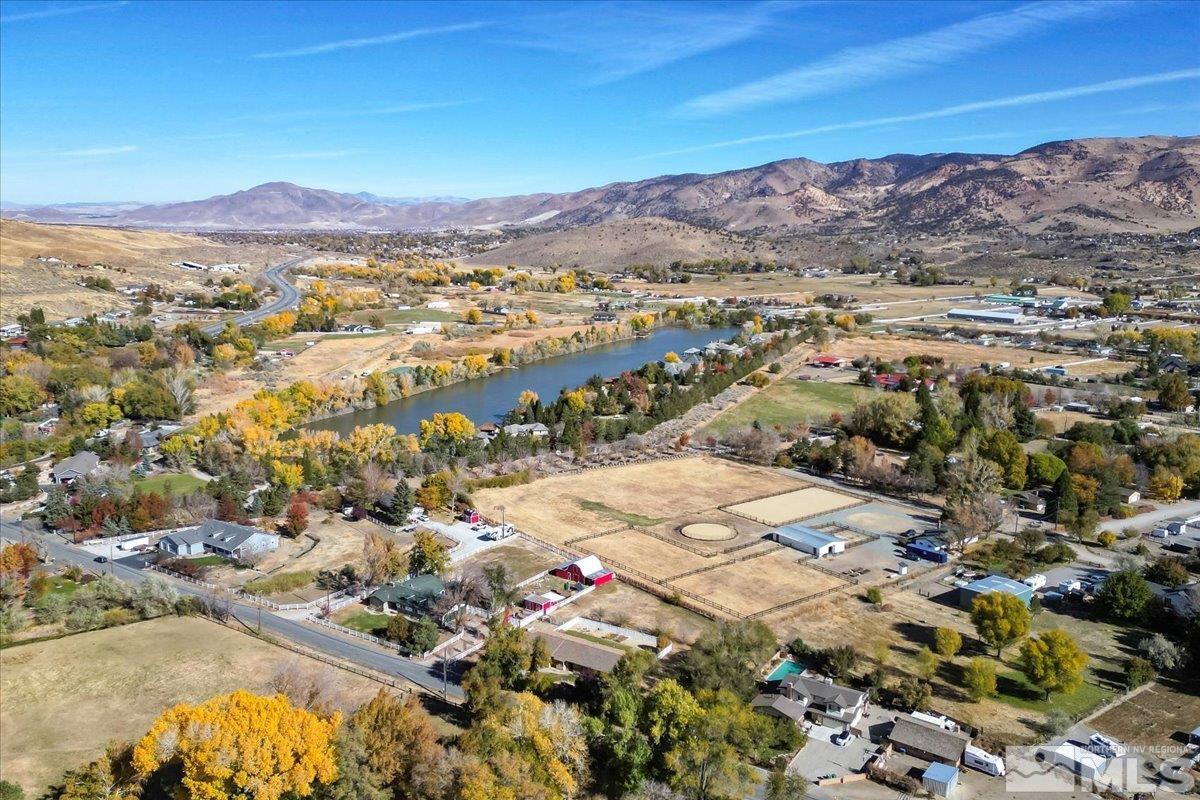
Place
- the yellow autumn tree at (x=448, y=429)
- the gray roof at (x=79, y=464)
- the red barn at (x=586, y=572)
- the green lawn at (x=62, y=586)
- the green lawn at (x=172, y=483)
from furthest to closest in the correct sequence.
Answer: the yellow autumn tree at (x=448, y=429), the gray roof at (x=79, y=464), the green lawn at (x=172, y=483), the red barn at (x=586, y=572), the green lawn at (x=62, y=586)

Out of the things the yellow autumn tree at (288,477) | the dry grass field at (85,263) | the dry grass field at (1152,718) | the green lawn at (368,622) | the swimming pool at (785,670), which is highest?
the dry grass field at (85,263)

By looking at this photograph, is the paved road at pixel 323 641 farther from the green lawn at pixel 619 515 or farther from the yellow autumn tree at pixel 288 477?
the green lawn at pixel 619 515

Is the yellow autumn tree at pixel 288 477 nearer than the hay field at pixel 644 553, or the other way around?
the hay field at pixel 644 553

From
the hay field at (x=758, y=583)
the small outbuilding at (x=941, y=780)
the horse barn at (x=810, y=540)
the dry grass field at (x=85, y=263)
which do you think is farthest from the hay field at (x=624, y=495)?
the dry grass field at (x=85, y=263)

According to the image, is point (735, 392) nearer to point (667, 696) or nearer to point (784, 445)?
point (784, 445)

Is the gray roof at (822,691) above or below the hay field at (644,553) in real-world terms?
above

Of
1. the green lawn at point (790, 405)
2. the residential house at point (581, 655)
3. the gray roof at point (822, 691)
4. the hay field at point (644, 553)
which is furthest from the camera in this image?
the green lawn at point (790, 405)

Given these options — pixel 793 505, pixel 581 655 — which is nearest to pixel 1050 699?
pixel 581 655
